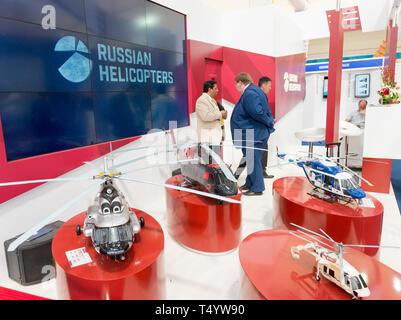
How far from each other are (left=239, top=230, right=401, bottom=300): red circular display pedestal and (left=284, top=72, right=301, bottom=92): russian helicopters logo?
230 inches

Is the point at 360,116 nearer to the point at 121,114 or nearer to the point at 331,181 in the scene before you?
the point at 331,181

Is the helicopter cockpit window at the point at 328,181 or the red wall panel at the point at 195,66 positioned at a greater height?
the red wall panel at the point at 195,66

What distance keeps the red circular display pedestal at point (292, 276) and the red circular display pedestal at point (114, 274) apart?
1.93ft

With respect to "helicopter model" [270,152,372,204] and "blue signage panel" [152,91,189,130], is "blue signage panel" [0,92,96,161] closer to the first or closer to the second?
"blue signage panel" [152,91,189,130]

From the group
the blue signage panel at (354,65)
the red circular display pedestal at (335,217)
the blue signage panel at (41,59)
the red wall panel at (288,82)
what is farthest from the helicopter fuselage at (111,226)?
the blue signage panel at (354,65)

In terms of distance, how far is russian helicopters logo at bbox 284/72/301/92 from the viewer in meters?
7.26

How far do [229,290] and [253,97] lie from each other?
267cm

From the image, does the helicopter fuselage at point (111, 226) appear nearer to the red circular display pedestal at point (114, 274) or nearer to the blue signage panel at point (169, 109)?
the red circular display pedestal at point (114, 274)

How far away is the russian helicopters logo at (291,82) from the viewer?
726 centimetres

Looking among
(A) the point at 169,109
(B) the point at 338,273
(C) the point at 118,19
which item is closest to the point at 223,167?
(B) the point at 338,273

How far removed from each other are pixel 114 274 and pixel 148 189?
8.83 ft

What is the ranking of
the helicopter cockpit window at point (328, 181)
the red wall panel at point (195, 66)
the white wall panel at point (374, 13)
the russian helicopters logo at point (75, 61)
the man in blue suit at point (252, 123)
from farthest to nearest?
the white wall panel at point (374, 13), the red wall panel at point (195, 66), the man in blue suit at point (252, 123), the russian helicopters logo at point (75, 61), the helicopter cockpit window at point (328, 181)

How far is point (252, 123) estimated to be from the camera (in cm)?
438

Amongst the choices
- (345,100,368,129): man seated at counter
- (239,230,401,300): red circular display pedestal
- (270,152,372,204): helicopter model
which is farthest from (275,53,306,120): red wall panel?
(239,230,401,300): red circular display pedestal
